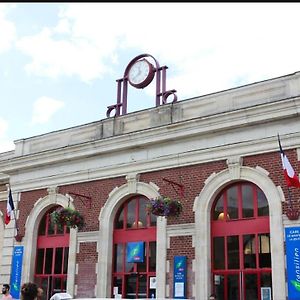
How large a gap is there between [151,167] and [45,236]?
5.73m

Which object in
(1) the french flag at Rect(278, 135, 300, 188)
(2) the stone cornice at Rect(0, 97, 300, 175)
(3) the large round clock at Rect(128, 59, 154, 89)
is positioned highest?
(3) the large round clock at Rect(128, 59, 154, 89)

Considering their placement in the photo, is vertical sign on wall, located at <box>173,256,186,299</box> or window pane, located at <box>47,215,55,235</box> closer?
vertical sign on wall, located at <box>173,256,186,299</box>

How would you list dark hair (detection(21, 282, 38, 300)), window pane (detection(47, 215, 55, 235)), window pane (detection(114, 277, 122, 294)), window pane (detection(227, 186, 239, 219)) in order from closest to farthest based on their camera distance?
dark hair (detection(21, 282, 38, 300))
window pane (detection(227, 186, 239, 219))
window pane (detection(114, 277, 122, 294))
window pane (detection(47, 215, 55, 235))

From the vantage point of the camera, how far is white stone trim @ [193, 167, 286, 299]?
13.9m

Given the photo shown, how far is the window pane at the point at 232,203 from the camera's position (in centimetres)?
1562

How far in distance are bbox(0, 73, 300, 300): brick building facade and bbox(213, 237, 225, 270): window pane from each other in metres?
0.11

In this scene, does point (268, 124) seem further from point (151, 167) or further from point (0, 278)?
point (0, 278)

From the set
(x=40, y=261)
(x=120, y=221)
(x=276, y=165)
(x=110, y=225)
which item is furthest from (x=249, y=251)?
(x=40, y=261)

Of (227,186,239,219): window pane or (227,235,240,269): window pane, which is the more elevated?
(227,186,239,219): window pane

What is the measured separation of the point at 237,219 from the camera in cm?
1542

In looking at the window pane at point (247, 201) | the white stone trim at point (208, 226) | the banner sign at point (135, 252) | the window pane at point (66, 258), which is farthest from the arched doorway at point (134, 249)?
the window pane at point (247, 201)

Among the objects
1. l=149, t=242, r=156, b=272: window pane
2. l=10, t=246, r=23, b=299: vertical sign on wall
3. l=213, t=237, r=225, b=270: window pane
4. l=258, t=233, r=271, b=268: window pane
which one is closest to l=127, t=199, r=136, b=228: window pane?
l=149, t=242, r=156, b=272: window pane

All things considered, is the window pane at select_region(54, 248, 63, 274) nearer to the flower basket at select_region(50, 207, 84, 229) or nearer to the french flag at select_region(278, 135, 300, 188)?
the flower basket at select_region(50, 207, 84, 229)

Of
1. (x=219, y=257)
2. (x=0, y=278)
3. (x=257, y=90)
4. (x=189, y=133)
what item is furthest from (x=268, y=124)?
(x=0, y=278)
